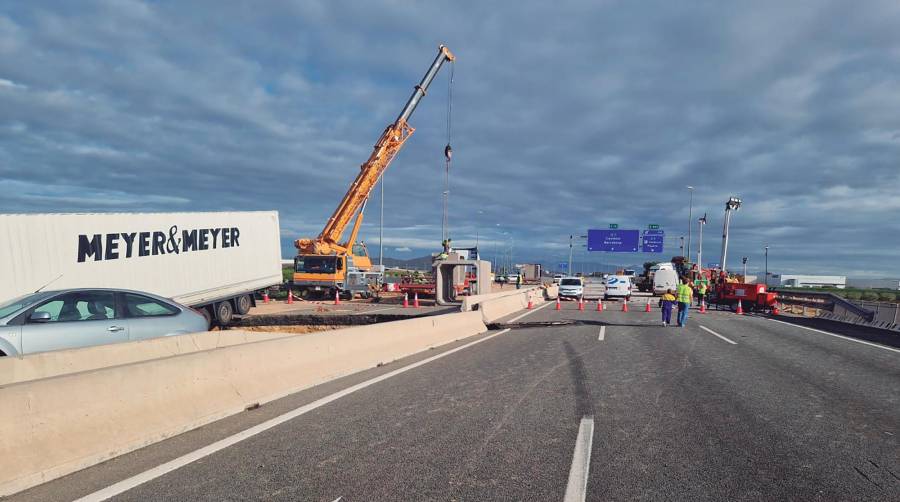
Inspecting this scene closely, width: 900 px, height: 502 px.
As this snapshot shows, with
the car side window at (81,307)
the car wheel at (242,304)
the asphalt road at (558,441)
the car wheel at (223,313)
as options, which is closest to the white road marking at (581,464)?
the asphalt road at (558,441)

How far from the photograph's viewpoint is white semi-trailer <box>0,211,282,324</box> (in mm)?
14016

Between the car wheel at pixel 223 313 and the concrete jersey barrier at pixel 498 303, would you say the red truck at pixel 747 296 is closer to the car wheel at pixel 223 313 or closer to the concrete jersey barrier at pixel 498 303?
the concrete jersey barrier at pixel 498 303

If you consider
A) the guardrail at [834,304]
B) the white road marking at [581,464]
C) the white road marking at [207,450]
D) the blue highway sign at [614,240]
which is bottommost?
the white road marking at [207,450]

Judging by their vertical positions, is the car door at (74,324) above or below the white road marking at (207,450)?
above

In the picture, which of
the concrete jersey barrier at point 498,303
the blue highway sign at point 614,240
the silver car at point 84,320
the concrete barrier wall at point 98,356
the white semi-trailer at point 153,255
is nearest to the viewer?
the concrete barrier wall at point 98,356

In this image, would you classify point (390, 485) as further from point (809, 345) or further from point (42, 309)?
point (809, 345)

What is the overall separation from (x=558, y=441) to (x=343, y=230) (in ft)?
94.7

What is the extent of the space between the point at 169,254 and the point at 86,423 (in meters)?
13.7

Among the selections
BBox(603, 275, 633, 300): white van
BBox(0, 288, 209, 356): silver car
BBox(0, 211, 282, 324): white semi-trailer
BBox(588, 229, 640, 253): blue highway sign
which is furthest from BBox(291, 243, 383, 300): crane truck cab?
BBox(588, 229, 640, 253): blue highway sign

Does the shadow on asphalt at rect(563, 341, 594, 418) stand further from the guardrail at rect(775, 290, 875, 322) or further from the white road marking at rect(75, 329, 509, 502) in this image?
the guardrail at rect(775, 290, 875, 322)

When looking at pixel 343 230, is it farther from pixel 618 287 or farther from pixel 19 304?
pixel 19 304

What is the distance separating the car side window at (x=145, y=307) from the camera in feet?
29.2

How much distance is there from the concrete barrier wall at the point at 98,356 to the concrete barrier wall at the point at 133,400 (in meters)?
1.74

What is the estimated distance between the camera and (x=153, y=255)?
1677cm
